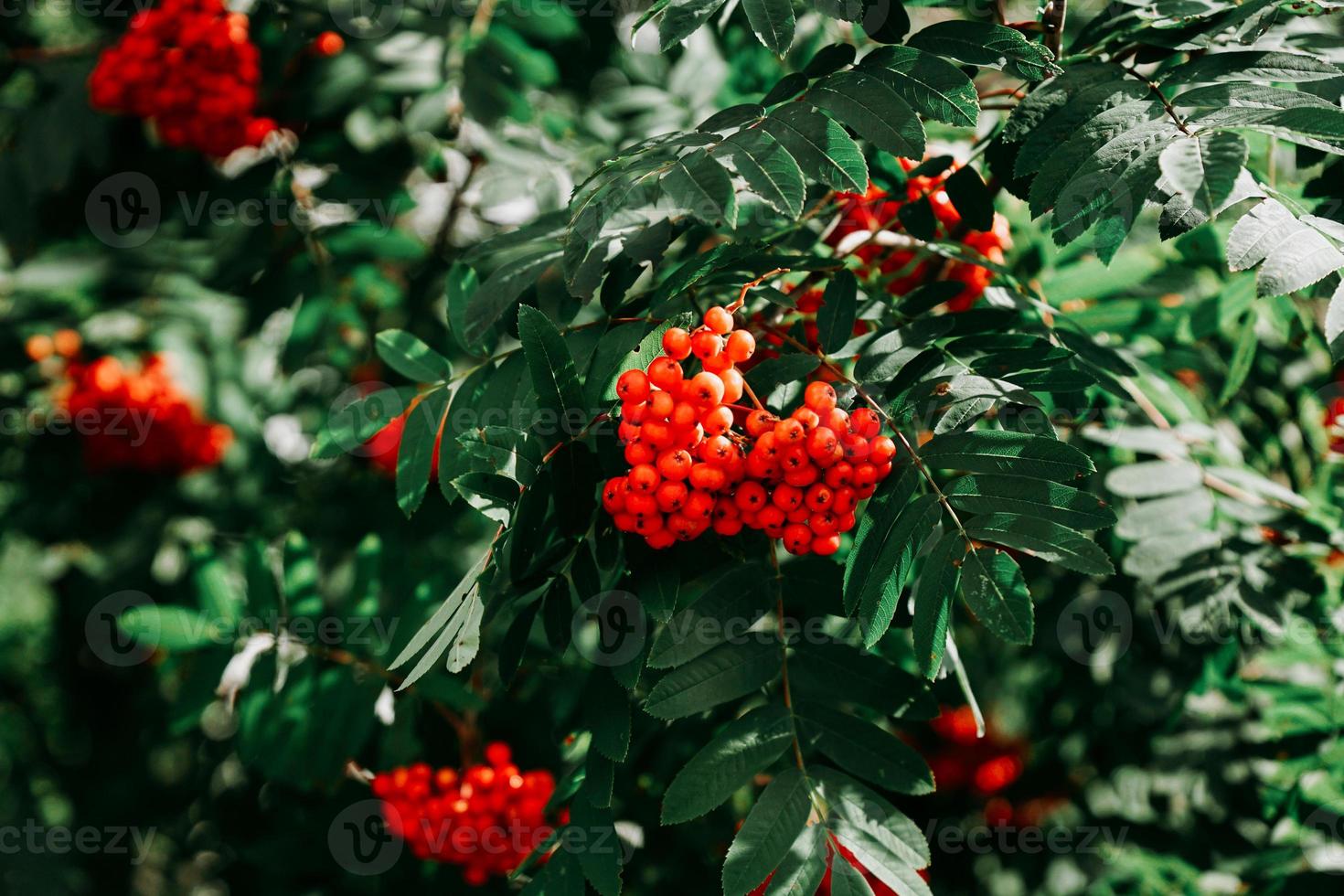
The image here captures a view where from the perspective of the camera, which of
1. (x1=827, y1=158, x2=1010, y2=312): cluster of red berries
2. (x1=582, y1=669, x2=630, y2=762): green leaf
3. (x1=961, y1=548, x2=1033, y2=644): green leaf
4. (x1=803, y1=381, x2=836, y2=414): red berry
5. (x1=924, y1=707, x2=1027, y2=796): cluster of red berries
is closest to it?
(x1=961, y1=548, x2=1033, y2=644): green leaf

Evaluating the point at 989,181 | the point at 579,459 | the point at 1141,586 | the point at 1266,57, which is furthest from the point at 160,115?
the point at 1141,586

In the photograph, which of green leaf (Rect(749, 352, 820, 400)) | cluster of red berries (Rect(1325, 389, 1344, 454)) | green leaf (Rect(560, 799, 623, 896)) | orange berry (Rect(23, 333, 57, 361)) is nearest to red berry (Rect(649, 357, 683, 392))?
green leaf (Rect(749, 352, 820, 400))

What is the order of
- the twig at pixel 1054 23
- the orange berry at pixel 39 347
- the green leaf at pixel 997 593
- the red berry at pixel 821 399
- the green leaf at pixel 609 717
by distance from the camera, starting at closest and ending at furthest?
the green leaf at pixel 997 593
the red berry at pixel 821 399
the green leaf at pixel 609 717
the twig at pixel 1054 23
the orange berry at pixel 39 347

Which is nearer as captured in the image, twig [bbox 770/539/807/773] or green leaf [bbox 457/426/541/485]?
green leaf [bbox 457/426/541/485]

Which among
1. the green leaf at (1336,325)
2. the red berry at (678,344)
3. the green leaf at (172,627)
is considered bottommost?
the green leaf at (172,627)

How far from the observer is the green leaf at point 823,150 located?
131 centimetres

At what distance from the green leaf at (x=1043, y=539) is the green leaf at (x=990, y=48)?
0.63 m

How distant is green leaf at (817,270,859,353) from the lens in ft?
5.03

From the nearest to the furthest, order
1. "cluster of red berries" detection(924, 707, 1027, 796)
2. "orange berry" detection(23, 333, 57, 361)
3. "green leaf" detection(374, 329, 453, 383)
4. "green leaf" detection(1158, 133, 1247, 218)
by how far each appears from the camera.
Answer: "green leaf" detection(1158, 133, 1247, 218) → "green leaf" detection(374, 329, 453, 383) → "cluster of red berries" detection(924, 707, 1027, 796) → "orange berry" detection(23, 333, 57, 361)

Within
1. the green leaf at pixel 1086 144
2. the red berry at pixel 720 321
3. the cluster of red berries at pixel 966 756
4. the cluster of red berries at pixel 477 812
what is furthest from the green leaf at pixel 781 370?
the cluster of red berries at pixel 966 756

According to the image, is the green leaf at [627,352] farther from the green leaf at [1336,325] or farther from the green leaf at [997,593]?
the green leaf at [1336,325]

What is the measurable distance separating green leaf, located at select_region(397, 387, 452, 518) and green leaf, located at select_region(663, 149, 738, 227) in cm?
59

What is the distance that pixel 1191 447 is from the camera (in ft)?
6.86

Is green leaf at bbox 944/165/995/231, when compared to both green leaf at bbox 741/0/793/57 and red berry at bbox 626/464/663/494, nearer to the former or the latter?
green leaf at bbox 741/0/793/57
